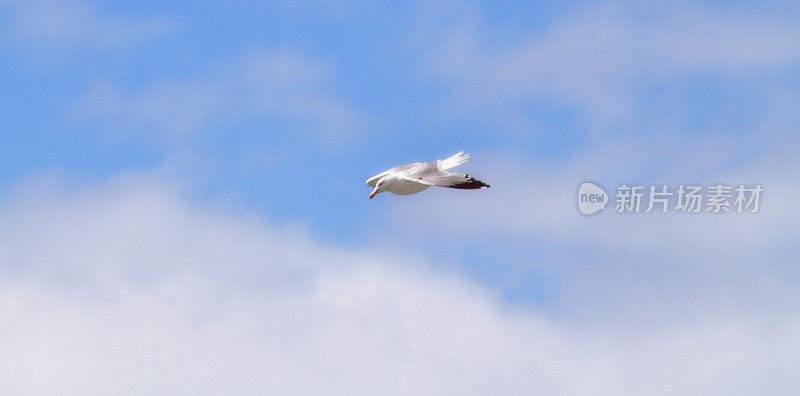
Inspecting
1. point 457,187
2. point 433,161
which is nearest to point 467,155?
point 433,161

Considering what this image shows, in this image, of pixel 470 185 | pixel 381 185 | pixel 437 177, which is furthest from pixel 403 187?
pixel 470 185

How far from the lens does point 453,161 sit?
29094 millimetres

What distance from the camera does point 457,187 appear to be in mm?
26516

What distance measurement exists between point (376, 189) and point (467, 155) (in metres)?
2.20

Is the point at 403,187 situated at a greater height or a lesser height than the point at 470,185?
greater

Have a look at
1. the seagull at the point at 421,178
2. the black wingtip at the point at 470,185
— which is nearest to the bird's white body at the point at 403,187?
the seagull at the point at 421,178

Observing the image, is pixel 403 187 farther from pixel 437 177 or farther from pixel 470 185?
pixel 470 185

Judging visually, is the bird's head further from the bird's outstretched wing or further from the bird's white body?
the bird's outstretched wing

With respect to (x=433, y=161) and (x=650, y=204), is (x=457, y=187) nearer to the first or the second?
(x=433, y=161)

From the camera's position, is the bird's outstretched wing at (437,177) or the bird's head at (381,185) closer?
the bird's outstretched wing at (437,177)

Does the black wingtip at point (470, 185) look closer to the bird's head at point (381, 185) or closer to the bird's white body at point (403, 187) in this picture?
the bird's white body at point (403, 187)

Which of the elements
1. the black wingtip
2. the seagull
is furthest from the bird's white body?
the black wingtip

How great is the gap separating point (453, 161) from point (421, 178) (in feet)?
5.92

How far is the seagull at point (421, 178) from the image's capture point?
1050 inches
